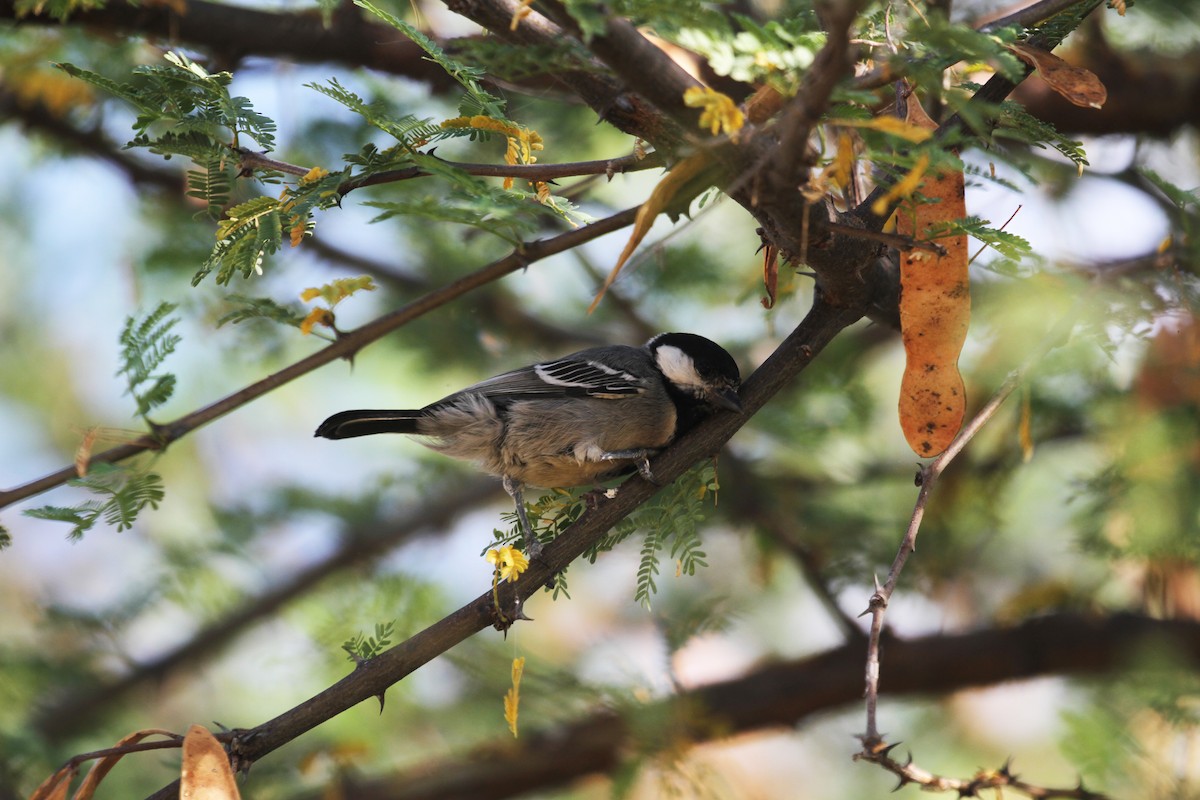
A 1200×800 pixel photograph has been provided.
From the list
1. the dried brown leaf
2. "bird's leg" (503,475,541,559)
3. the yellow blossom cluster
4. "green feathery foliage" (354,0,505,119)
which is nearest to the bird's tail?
"bird's leg" (503,475,541,559)

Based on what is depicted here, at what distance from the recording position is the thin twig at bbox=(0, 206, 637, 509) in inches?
102

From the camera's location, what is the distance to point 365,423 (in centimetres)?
390

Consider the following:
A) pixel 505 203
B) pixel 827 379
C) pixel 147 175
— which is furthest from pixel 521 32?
pixel 147 175

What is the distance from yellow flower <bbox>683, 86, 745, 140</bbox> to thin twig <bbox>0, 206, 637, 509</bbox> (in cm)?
69

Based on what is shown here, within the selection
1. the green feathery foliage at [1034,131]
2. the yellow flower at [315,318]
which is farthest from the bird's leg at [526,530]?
the green feathery foliage at [1034,131]

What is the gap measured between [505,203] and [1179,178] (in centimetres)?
393

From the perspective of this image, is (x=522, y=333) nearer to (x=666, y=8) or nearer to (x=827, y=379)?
(x=827, y=379)

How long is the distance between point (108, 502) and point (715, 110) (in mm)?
1779

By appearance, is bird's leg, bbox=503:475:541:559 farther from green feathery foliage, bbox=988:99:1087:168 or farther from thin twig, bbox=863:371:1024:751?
Result: green feathery foliage, bbox=988:99:1087:168

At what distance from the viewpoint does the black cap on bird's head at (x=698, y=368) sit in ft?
13.3

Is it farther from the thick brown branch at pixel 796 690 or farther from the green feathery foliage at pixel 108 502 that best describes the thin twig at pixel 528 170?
the thick brown branch at pixel 796 690

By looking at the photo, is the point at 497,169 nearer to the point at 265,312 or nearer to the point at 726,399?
the point at 265,312

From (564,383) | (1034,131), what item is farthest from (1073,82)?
(564,383)

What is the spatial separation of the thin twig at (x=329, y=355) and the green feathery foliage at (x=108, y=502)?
5cm
